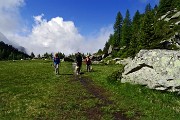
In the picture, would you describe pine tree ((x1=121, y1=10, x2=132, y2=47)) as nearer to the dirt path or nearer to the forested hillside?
the forested hillside

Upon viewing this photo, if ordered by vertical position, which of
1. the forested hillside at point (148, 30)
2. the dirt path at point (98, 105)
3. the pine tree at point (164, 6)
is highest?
the pine tree at point (164, 6)

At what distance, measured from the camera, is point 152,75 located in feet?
94.3

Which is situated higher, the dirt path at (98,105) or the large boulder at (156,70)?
the large boulder at (156,70)

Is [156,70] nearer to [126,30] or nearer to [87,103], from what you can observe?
[87,103]

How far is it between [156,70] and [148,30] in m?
77.3

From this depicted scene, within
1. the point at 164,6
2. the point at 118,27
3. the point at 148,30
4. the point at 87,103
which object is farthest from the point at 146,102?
the point at 118,27

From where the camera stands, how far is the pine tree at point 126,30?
165m

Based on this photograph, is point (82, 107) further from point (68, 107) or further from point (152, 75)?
point (152, 75)

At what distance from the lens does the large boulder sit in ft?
88.4

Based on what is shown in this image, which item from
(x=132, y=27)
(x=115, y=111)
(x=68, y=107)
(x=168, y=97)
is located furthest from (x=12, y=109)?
(x=132, y=27)

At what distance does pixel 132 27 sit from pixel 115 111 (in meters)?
159

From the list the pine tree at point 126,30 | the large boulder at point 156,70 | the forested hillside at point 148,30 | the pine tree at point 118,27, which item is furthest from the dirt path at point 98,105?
the pine tree at point 118,27

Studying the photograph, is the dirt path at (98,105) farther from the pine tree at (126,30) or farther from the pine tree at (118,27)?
the pine tree at (118,27)

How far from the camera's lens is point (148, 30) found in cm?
10406
